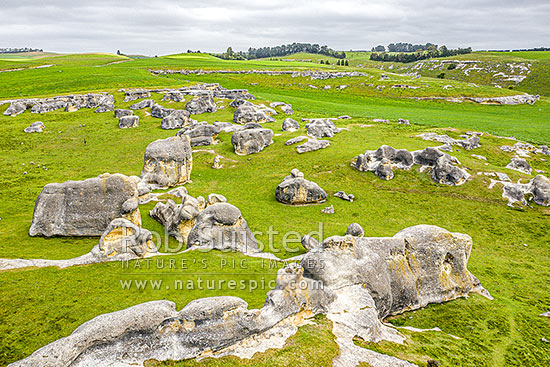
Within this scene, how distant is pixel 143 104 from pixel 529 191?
77.8 meters

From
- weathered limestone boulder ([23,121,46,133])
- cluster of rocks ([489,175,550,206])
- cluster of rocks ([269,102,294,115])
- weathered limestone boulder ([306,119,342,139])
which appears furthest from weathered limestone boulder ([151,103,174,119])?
cluster of rocks ([489,175,550,206])

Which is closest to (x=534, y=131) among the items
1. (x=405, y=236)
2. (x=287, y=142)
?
(x=287, y=142)

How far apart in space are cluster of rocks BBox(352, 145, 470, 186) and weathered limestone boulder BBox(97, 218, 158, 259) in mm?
31130

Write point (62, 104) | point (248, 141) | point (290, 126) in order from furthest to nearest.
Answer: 1. point (62, 104)
2. point (290, 126)
3. point (248, 141)

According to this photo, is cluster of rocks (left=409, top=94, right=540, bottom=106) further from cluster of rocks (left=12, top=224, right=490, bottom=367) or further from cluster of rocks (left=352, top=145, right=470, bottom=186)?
cluster of rocks (left=12, top=224, right=490, bottom=367)

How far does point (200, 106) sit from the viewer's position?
75.9m

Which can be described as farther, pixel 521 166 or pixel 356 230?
pixel 521 166

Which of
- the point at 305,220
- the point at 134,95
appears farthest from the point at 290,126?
the point at 134,95

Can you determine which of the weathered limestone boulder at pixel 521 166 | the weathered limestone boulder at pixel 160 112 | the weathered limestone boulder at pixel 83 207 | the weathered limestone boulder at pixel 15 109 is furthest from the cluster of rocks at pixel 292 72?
the weathered limestone boulder at pixel 83 207

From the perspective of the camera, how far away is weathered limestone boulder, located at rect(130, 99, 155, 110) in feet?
251

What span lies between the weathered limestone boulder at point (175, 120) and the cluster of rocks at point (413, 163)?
38.8 m

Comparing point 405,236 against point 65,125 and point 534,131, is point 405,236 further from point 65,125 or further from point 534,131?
point 65,125

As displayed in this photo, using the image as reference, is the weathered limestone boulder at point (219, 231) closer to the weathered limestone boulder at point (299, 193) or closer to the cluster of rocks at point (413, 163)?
the weathered limestone boulder at point (299, 193)

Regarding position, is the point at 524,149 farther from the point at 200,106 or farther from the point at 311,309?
the point at 200,106
